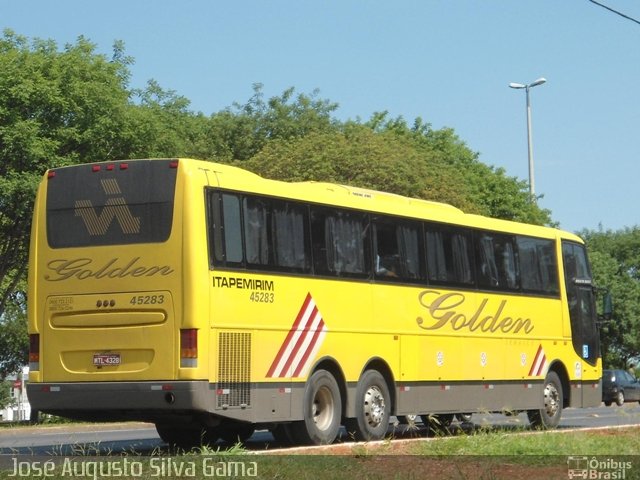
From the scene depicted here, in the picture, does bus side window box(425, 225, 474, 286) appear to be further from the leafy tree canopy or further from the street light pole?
the street light pole

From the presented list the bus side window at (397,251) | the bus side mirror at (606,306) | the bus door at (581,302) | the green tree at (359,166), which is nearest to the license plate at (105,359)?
the bus side window at (397,251)

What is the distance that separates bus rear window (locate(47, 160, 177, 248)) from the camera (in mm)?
17250

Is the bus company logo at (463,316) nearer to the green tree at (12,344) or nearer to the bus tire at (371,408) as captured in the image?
the bus tire at (371,408)

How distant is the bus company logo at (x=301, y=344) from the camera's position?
18.3 m

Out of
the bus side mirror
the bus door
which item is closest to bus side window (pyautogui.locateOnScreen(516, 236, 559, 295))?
the bus door

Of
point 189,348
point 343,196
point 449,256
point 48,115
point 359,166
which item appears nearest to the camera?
point 189,348

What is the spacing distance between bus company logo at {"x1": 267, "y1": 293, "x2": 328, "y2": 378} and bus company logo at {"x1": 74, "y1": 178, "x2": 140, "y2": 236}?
2.62 meters

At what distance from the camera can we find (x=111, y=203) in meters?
17.6

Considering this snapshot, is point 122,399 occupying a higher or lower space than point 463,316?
lower

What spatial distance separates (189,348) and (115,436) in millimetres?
9113

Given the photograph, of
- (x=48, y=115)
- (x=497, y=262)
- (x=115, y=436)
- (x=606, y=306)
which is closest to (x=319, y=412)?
(x=497, y=262)

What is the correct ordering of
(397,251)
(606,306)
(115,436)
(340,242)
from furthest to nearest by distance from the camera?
(606,306), (115,436), (397,251), (340,242)

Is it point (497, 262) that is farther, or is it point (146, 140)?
point (146, 140)

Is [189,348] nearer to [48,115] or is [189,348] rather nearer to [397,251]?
[397,251]
